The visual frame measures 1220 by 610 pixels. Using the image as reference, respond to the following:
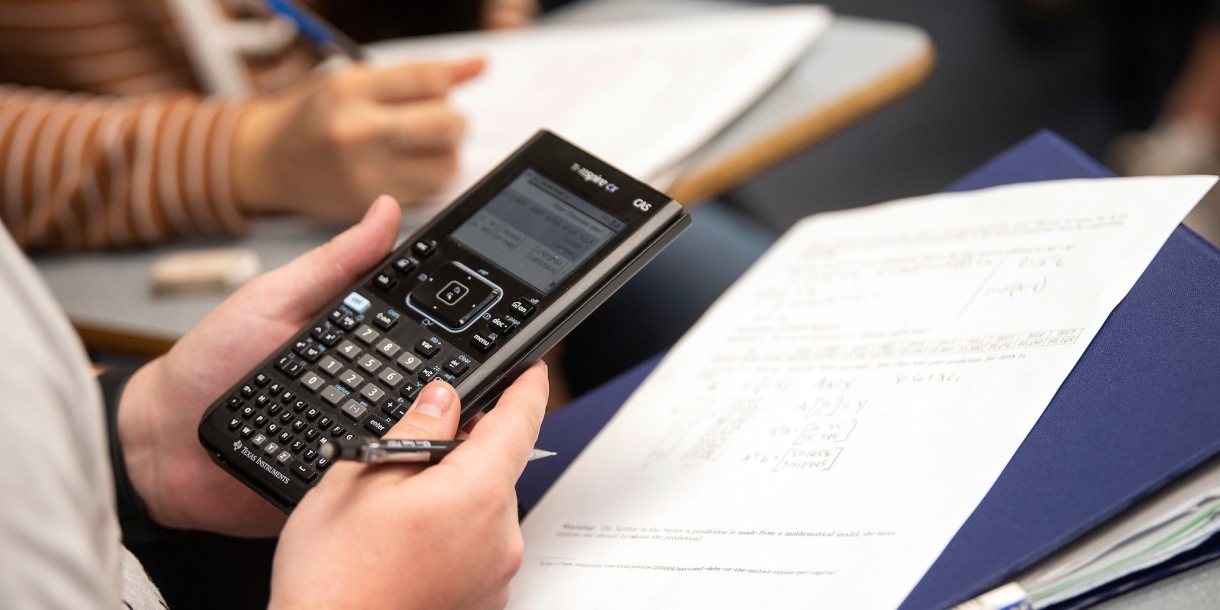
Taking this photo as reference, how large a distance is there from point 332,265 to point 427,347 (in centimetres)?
8

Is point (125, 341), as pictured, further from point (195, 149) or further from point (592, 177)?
point (592, 177)

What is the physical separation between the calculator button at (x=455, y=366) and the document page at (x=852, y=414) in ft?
0.29

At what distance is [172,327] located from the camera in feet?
2.12

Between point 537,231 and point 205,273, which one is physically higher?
point 537,231

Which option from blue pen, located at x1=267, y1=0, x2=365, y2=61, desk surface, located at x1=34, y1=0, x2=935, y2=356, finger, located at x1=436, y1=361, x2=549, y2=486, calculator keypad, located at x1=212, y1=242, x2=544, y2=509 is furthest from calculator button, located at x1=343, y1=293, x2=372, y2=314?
blue pen, located at x1=267, y1=0, x2=365, y2=61

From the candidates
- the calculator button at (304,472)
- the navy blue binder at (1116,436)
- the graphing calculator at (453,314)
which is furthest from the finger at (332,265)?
the navy blue binder at (1116,436)

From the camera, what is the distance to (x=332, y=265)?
48 cm

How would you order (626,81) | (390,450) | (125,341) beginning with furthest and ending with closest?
1. (626,81)
2. (125,341)
3. (390,450)

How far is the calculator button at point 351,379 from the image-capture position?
0.43 m

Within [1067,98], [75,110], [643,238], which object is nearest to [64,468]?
[643,238]

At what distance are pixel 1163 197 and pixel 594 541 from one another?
0.32 m

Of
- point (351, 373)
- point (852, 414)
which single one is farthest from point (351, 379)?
point (852, 414)

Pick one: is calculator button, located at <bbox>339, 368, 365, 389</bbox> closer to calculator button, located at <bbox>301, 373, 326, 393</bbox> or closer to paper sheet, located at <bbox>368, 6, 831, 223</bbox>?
calculator button, located at <bbox>301, 373, 326, 393</bbox>

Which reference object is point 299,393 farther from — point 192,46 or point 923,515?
point 192,46
